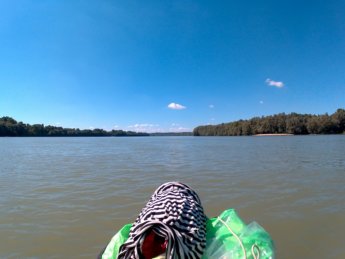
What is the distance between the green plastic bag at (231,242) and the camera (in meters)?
1.97

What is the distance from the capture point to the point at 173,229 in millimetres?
1797

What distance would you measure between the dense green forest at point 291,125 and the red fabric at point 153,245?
111 meters

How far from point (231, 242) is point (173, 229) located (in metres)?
0.58

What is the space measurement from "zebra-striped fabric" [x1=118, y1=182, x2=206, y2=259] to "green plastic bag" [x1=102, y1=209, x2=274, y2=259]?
0.45ft

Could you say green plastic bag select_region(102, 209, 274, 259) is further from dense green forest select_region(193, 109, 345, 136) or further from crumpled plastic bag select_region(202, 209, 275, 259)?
dense green forest select_region(193, 109, 345, 136)

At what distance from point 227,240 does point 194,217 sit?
0.34 meters

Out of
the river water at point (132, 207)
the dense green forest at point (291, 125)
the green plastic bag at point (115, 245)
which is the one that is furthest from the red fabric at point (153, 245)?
the dense green forest at point (291, 125)

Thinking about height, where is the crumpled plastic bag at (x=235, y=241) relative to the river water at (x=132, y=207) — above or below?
above

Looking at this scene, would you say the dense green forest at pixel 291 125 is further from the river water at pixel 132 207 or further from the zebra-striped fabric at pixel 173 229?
the zebra-striped fabric at pixel 173 229

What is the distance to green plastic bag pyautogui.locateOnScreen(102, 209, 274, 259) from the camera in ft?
6.45

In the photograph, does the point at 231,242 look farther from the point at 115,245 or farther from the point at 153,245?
the point at 115,245

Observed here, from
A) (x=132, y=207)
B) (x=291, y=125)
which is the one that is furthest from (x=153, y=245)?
(x=291, y=125)

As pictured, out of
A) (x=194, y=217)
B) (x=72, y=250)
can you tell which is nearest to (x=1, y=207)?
(x=72, y=250)

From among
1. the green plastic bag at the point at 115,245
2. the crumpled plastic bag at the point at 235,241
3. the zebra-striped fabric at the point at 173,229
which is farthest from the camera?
the green plastic bag at the point at 115,245
